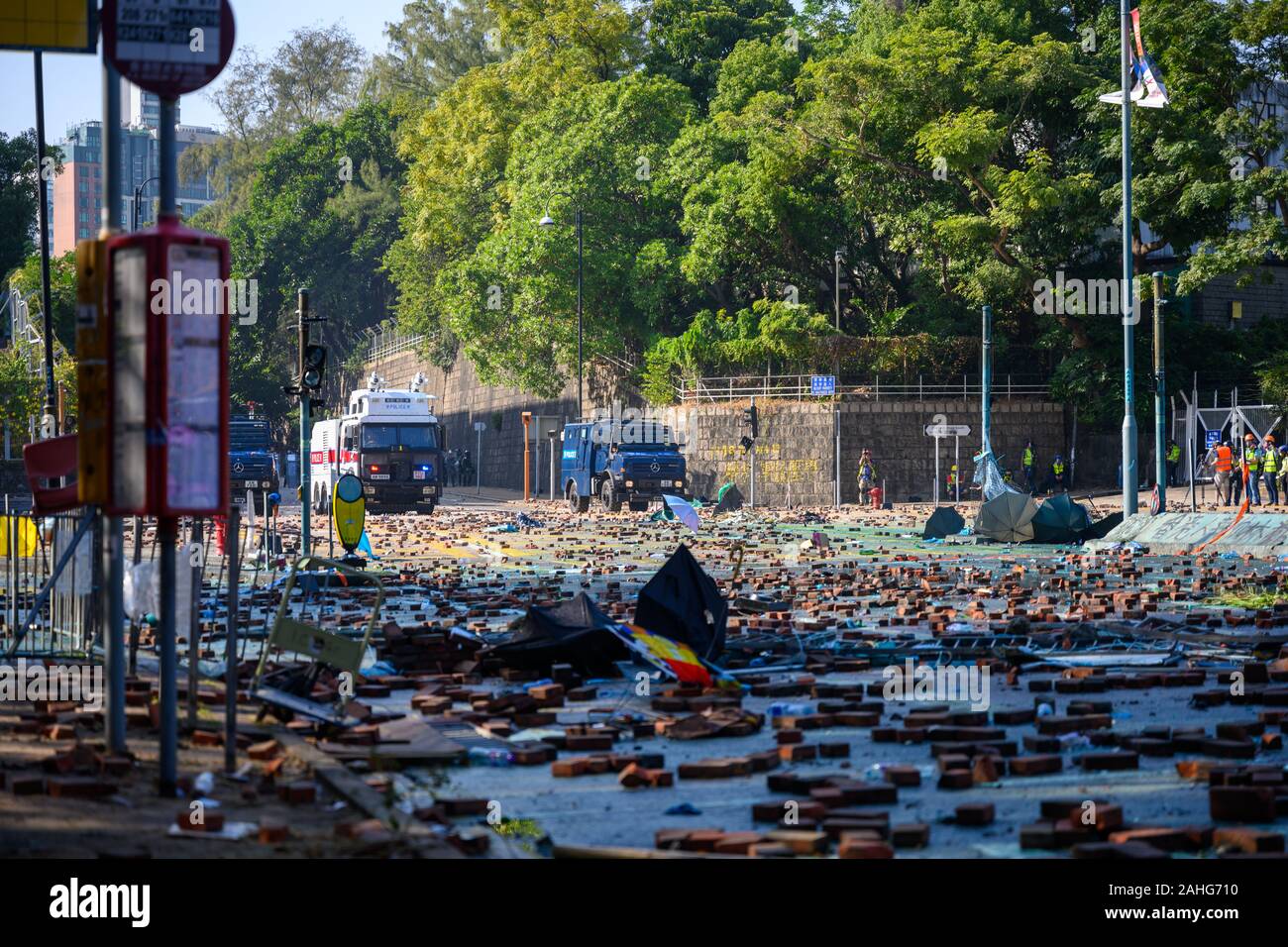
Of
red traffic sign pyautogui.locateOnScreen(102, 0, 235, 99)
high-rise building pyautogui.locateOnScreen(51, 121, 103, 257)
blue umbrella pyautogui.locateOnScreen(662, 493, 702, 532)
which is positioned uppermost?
high-rise building pyautogui.locateOnScreen(51, 121, 103, 257)

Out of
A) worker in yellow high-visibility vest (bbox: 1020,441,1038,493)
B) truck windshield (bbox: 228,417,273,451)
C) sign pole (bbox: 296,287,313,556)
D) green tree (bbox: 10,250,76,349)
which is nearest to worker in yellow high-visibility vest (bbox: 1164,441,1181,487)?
worker in yellow high-visibility vest (bbox: 1020,441,1038,493)

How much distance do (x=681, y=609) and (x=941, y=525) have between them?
20866mm

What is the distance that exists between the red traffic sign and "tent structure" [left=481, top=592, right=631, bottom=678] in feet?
17.5

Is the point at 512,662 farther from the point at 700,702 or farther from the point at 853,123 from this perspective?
the point at 853,123

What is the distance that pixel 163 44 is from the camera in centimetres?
759

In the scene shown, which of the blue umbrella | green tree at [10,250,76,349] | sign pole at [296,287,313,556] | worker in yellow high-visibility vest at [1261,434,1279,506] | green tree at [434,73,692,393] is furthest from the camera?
green tree at [10,250,76,349]

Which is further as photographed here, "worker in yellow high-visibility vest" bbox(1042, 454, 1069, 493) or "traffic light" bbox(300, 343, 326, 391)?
"worker in yellow high-visibility vest" bbox(1042, 454, 1069, 493)

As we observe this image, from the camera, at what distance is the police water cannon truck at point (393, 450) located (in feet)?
144

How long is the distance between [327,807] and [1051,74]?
47048 mm

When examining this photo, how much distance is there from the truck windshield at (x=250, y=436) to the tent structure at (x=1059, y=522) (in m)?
31.0

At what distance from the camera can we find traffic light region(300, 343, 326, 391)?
2173 cm

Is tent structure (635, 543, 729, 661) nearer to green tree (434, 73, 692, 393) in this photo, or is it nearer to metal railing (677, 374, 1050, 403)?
metal railing (677, 374, 1050, 403)
